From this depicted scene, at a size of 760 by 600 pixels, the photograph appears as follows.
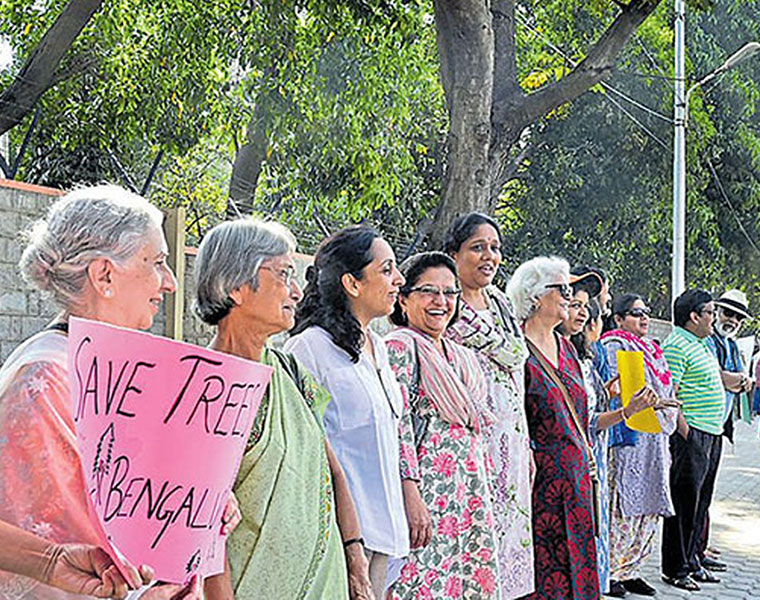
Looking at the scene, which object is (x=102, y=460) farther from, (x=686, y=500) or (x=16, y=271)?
(x=686, y=500)

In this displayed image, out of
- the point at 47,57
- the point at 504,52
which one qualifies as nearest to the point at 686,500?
the point at 504,52

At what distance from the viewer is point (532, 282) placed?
552 centimetres

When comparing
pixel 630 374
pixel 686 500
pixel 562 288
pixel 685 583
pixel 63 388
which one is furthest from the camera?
pixel 686 500

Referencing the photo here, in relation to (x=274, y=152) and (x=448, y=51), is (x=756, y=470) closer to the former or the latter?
(x=274, y=152)

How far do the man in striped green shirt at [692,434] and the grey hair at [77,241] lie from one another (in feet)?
19.6

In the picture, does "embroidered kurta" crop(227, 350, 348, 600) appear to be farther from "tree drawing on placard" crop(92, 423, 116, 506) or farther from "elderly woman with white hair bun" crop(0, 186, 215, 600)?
"tree drawing on placard" crop(92, 423, 116, 506)

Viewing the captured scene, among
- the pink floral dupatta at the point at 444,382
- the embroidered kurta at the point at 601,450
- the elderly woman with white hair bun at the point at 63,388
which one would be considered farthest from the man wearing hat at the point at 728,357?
the elderly woman with white hair bun at the point at 63,388

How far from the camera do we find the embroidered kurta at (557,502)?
519cm

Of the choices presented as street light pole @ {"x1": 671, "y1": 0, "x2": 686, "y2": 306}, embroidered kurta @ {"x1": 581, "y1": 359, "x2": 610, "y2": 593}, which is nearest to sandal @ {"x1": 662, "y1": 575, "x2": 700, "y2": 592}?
embroidered kurta @ {"x1": 581, "y1": 359, "x2": 610, "y2": 593}

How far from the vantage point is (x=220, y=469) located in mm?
2047

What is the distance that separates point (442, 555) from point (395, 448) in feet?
2.55

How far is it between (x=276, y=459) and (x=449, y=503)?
1.64 metres

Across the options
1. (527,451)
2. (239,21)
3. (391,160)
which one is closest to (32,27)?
(239,21)

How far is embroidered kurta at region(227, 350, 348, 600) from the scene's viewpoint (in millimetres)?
2945
